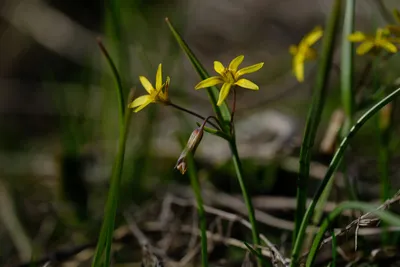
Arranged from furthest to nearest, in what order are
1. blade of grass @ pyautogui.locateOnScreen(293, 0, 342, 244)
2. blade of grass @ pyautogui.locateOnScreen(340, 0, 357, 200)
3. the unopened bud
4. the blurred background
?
the blurred background < blade of grass @ pyautogui.locateOnScreen(340, 0, 357, 200) < blade of grass @ pyautogui.locateOnScreen(293, 0, 342, 244) < the unopened bud

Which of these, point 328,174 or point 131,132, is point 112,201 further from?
point 131,132

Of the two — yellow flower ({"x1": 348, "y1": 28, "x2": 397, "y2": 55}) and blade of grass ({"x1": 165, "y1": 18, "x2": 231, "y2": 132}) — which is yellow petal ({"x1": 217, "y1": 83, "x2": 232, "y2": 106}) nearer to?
blade of grass ({"x1": 165, "y1": 18, "x2": 231, "y2": 132})

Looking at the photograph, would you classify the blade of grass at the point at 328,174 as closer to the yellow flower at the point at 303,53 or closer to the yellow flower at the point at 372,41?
the yellow flower at the point at 372,41

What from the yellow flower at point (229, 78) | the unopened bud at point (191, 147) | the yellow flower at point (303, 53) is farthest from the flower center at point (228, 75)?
the yellow flower at point (303, 53)

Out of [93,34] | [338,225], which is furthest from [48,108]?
[338,225]

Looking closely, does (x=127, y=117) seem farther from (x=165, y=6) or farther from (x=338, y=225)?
(x=165, y=6)

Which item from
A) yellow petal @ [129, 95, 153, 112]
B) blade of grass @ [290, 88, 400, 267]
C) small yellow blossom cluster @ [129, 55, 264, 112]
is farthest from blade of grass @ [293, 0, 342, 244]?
yellow petal @ [129, 95, 153, 112]
